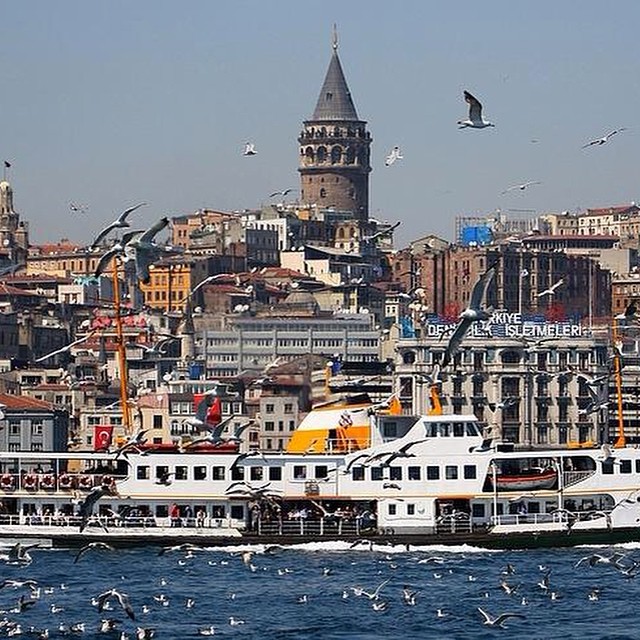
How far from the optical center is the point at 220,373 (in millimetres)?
123062

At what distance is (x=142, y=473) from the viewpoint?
189ft

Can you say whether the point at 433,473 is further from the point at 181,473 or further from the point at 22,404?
the point at 22,404

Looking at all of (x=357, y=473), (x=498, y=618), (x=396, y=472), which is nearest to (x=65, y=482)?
(x=357, y=473)

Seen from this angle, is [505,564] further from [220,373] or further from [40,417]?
[220,373]

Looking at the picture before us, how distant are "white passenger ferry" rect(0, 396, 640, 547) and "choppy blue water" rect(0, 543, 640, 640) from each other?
1.91 ft

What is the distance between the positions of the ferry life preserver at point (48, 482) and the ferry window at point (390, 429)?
24.6 ft

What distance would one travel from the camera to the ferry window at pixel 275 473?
5734 cm

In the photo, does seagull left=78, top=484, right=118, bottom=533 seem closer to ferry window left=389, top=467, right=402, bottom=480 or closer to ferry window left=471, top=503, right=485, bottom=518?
ferry window left=389, top=467, right=402, bottom=480

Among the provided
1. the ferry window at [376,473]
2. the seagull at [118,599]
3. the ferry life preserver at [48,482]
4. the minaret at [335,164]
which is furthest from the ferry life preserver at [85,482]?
the minaret at [335,164]

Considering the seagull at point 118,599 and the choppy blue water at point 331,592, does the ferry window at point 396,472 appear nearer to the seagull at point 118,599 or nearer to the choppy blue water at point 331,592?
the choppy blue water at point 331,592

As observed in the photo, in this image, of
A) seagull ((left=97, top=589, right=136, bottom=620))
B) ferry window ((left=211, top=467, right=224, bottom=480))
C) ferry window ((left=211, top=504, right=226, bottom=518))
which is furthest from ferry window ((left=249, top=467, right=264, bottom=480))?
seagull ((left=97, top=589, right=136, bottom=620))

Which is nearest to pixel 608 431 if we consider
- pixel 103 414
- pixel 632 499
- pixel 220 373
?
pixel 103 414

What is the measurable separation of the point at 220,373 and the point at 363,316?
1287cm

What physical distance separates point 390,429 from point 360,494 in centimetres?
185
